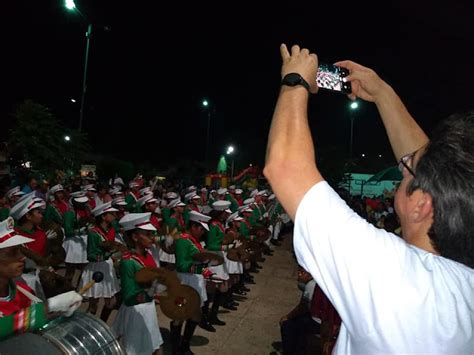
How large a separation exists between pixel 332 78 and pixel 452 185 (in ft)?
2.69

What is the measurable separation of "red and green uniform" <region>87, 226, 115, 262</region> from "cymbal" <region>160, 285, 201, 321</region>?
318 centimetres

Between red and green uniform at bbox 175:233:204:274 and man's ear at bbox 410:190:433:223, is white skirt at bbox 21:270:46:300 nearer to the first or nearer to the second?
red and green uniform at bbox 175:233:204:274

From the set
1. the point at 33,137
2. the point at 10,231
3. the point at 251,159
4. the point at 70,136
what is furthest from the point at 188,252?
the point at 251,159

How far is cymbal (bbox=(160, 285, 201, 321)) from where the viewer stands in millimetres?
3912

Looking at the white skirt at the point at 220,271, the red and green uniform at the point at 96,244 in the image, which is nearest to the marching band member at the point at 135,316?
the red and green uniform at the point at 96,244

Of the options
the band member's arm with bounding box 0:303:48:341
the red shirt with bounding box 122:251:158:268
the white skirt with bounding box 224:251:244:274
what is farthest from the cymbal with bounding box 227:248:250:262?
the band member's arm with bounding box 0:303:48:341

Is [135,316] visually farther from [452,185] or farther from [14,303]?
[452,185]

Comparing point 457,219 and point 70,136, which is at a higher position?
point 457,219

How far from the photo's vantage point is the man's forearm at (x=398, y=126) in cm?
188

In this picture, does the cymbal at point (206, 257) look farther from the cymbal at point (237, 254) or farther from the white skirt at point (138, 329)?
the white skirt at point (138, 329)

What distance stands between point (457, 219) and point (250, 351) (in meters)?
5.85

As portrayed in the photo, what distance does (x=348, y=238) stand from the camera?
1061 millimetres

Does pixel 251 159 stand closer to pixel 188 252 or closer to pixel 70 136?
pixel 70 136

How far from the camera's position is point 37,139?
14.7 m
